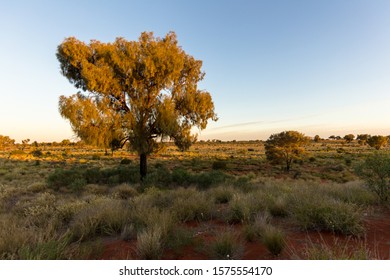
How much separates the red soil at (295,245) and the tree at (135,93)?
31.9 feet

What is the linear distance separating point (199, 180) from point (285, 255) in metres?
10.1

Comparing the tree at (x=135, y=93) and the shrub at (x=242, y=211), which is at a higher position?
the tree at (x=135, y=93)

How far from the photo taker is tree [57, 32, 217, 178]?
12977 mm

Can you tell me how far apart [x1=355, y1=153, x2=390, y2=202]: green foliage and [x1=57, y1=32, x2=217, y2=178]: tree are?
9127 mm

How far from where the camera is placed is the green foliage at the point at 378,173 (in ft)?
24.4

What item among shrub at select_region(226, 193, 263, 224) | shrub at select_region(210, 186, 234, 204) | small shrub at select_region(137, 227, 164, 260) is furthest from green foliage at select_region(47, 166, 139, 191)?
small shrub at select_region(137, 227, 164, 260)

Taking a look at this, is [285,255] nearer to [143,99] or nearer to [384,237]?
[384,237]

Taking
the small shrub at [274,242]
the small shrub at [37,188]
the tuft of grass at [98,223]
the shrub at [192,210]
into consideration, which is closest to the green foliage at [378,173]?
the small shrub at [274,242]

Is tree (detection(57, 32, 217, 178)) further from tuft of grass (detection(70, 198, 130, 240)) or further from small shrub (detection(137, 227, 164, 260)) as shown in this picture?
small shrub (detection(137, 227, 164, 260))

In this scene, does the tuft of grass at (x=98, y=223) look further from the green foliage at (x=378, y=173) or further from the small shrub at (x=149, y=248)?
the green foliage at (x=378, y=173)

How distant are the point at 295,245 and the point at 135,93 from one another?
500 inches

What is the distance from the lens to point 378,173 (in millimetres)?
7633

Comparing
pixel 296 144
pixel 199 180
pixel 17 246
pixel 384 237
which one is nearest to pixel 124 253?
pixel 17 246

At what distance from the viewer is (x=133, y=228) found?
5.04 m
